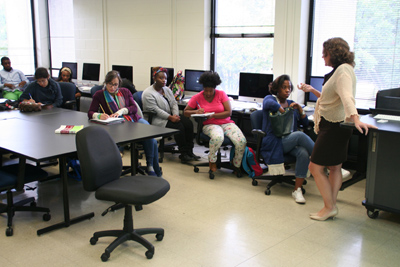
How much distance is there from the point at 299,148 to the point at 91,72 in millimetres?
4596

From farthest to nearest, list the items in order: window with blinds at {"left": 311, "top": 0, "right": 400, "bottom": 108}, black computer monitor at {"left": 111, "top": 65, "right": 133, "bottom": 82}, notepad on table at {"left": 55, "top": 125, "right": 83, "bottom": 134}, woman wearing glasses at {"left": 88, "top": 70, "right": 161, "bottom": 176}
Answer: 1. black computer monitor at {"left": 111, "top": 65, "right": 133, "bottom": 82}
2. window with blinds at {"left": 311, "top": 0, "right": 400, "bottom": 108}
3. woman wearing glasses at {"left": 88, "top": 70, "right": 161, "bottom": 176}
4. notepad on table at {"left": 55, "top": 125, "right": 83, "bottom": 134}

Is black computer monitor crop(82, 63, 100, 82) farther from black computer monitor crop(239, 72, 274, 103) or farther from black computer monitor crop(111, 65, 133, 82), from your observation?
black computer monitor crop(239, 72, 274, 103)

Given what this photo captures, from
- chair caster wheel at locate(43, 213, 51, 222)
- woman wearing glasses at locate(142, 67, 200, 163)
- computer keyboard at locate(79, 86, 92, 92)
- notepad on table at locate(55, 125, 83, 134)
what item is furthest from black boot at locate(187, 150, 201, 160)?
computer keyboard at locate(79, 86, 92, 92)

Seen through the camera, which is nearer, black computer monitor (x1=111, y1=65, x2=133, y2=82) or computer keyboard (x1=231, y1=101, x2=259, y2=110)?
computer keyboard (x1=231, y1=101, x2=259, y2=110)

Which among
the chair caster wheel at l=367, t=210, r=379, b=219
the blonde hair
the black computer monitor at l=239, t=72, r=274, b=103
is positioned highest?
the blonde hair

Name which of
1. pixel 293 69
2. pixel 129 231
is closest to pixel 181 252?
pixel 129 231

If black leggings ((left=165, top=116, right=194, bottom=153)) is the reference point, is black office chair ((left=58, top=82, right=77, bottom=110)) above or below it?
above

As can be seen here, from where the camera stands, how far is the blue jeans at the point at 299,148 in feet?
12.7

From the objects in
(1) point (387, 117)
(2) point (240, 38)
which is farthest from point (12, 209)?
(2) point (240, 38)

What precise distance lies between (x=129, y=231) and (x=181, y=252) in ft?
1.31

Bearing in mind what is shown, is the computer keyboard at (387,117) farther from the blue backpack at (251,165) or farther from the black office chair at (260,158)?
the blue backpack at (251,165)

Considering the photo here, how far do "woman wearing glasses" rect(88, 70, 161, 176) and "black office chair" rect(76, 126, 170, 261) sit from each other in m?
Answer: 1.41

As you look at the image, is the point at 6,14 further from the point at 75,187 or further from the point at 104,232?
the point at 104,232

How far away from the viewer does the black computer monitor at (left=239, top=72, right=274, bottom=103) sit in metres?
5.22
